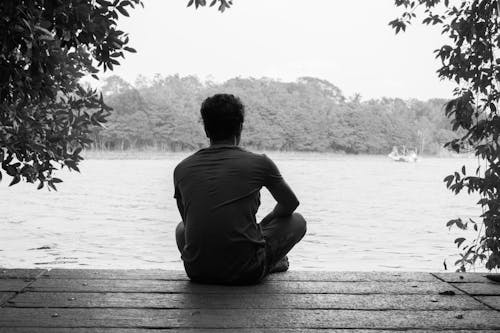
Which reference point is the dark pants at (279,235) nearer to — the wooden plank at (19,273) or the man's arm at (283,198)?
the man's arm at (283,198)

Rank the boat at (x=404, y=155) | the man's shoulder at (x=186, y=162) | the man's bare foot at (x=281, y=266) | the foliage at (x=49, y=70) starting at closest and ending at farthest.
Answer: the foliage at (x=49, y=70) → the man's shoulder at (x=186, y=162) → the man's bare foot at (x=281, y=266) → the boat at (x=404, y=155)

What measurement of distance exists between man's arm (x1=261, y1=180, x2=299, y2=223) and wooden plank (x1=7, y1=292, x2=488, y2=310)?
0.37 m

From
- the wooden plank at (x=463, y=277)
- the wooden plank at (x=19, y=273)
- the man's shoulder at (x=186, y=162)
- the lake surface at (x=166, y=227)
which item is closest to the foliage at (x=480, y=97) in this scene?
the wooden plank at (x=463, y=277)

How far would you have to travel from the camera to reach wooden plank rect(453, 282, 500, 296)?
2.31 m

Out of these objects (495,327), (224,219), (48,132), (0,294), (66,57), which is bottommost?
(0,294)

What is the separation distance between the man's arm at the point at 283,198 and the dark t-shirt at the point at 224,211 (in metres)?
0.03

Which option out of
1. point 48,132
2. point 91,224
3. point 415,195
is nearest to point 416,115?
point 415,195

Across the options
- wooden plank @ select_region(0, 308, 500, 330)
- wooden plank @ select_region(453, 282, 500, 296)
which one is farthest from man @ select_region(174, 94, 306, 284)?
wooden plank @ select_region(453, 282, 500, 296)

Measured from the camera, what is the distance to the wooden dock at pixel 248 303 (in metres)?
1.86

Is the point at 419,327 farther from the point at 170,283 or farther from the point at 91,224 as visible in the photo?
the point at 91,224

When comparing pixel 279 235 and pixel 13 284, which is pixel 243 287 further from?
pixel 13 284

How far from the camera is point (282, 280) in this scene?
248cm

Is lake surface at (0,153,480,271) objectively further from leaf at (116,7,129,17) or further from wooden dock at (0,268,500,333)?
leaf at (116,7,129,17)

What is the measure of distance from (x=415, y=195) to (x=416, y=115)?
1002 inches
